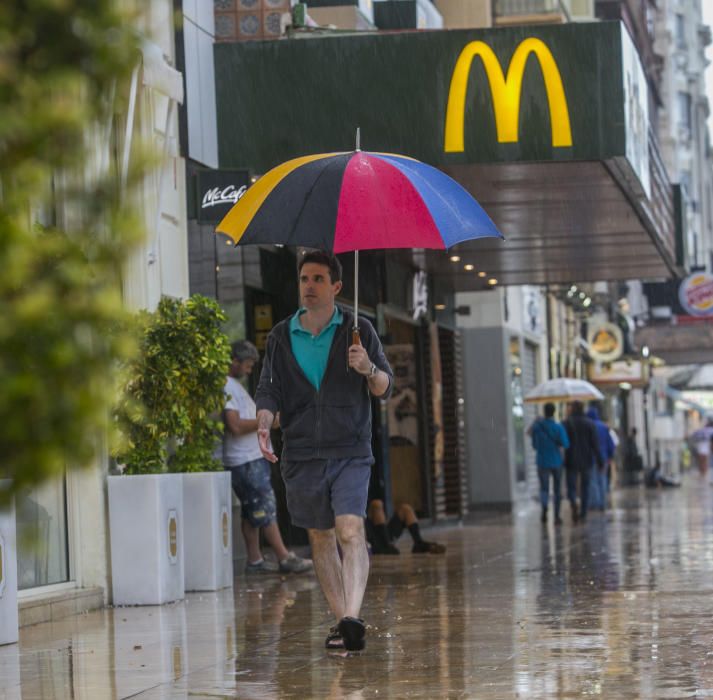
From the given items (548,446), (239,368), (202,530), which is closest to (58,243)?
(202,530)

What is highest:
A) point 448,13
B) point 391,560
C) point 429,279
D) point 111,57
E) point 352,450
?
point 448,13

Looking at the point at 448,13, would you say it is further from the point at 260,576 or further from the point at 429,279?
the point at 260,576

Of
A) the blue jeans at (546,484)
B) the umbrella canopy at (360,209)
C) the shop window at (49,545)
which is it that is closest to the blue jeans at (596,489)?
the blue jeans at (546,484)

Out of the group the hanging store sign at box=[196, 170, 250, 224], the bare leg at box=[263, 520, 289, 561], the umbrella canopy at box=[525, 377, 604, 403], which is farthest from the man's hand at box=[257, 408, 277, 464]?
the umbrella canopy at box=[525, 377, 604, 403]

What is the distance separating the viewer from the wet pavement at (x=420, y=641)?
6455mm

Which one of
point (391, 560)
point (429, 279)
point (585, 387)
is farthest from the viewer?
point (585, 387)

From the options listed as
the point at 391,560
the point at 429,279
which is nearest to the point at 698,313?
the point at 429,279

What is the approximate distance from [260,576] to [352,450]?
605 cm

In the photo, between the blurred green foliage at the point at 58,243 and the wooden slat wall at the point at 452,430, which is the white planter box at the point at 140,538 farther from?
the wooden slat wall at the point at 452,430

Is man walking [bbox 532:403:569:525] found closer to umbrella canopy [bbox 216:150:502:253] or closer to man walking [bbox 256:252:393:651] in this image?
umbrella canopy [bbox 216:150:502:253]

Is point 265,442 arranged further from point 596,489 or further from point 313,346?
point 596,489

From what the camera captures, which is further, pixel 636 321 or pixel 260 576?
pixel 636 321

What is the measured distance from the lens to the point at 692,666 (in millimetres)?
6805

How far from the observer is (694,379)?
86625 mm
